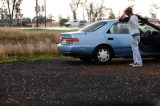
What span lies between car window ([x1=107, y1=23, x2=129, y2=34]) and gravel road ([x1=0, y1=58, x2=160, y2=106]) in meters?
1.14

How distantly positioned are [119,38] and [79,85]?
194 inches

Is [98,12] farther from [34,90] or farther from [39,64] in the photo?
[34,90]

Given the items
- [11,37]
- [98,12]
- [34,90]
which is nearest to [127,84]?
Result: [34,90]

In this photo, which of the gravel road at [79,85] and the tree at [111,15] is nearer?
the gravel road at [79,85]

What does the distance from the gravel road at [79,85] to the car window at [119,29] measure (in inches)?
44.8

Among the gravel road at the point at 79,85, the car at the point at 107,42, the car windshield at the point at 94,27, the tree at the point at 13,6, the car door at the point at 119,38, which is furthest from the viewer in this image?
the tree at the point at 13,6

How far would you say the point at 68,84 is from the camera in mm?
9844

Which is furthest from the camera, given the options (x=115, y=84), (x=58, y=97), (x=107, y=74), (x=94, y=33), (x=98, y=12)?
(x=98, y=12)

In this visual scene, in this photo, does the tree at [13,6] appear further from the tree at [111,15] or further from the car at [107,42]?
the car at [107,42]

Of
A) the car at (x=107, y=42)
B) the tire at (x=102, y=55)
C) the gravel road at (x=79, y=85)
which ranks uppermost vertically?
the car at (x=107, y=42)

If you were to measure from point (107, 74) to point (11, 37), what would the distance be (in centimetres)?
1752

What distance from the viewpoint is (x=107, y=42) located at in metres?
→ 14.2

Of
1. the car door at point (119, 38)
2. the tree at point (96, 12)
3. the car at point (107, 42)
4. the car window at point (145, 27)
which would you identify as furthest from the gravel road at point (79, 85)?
the tree at point (96, 12)

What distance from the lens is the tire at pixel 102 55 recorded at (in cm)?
1409
